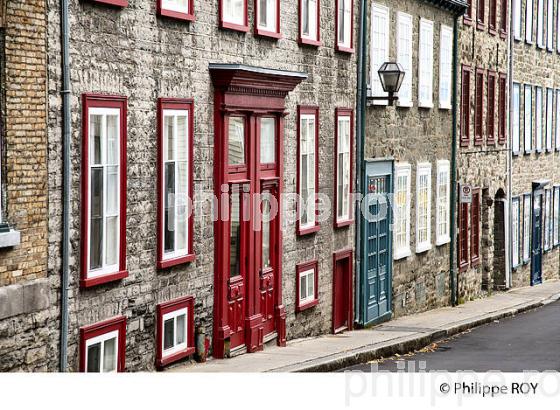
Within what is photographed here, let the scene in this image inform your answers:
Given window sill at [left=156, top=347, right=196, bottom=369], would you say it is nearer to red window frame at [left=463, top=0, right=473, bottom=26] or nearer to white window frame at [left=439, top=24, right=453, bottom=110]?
white window frame at [left=439, top=24, right=453, bottom=110]

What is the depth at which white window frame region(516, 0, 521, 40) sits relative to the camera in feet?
121

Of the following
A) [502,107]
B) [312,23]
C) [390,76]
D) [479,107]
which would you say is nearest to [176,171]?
[312,23]

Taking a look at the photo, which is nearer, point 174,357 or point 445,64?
point 174,357

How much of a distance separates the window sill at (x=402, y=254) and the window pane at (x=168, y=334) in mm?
10124

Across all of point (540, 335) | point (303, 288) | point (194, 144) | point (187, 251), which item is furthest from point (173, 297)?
point (540, 335)

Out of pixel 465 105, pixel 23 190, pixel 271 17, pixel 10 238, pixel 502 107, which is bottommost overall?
pixel 10 238

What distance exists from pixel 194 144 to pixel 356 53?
7077 mm

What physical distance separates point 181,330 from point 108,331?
7.45ft

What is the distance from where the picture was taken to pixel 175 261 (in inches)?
626

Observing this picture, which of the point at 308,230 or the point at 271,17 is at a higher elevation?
the point at 271,17

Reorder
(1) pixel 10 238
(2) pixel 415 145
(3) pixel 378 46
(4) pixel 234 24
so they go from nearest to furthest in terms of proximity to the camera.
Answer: (1) pixel 10 238 < (4) pixel 234 24 < (3) pixel 378 46 < (2) pixel 415 145

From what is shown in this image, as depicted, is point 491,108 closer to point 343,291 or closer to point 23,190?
point 343,291

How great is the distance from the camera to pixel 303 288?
68.5ft

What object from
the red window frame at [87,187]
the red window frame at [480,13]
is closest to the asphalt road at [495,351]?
the red window frame at [87,187]
